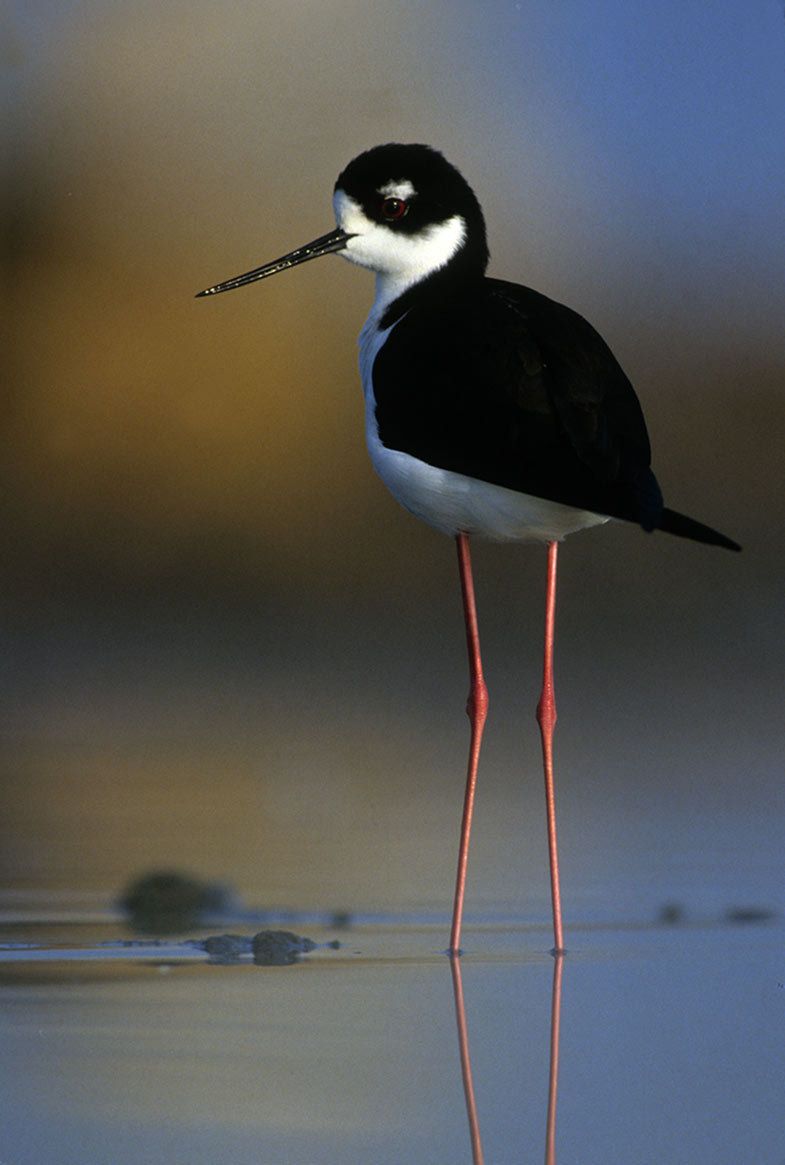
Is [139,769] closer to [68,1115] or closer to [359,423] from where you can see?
[68,1115]

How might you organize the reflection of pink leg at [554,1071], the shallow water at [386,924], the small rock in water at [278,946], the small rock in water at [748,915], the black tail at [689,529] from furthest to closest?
the small rock in water at [748,915], the small rock in water at [278,946], the black tail at [689,529], the shallow water at [386,924], the reflection of pink leg at [554,1071]

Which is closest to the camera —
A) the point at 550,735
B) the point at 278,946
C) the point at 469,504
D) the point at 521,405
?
the point at 278,946

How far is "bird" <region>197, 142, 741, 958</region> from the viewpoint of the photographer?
3.43 m

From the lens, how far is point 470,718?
407 centimetres

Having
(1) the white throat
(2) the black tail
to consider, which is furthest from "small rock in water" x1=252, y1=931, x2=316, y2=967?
(1) the white throat

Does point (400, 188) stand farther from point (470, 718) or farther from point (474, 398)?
point (470, 718)

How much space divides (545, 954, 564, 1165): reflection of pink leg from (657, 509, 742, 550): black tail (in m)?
0.69

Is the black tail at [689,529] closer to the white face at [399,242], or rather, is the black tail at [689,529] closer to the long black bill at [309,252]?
the white face at [399,242]

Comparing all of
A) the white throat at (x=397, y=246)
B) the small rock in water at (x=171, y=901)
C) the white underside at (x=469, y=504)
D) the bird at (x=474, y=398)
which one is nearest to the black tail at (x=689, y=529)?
the bird at (x=474, y=398)

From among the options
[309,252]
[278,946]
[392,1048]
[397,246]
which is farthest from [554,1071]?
[309,252]

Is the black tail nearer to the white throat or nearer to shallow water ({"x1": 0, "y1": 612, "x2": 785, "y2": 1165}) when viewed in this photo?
shallow water ({"x1": 0, "y1": 612, "x2": 785, "y2": 1165})

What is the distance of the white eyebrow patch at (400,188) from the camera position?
423cm

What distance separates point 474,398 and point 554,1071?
1.31 meters

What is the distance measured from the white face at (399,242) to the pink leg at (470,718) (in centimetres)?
61
